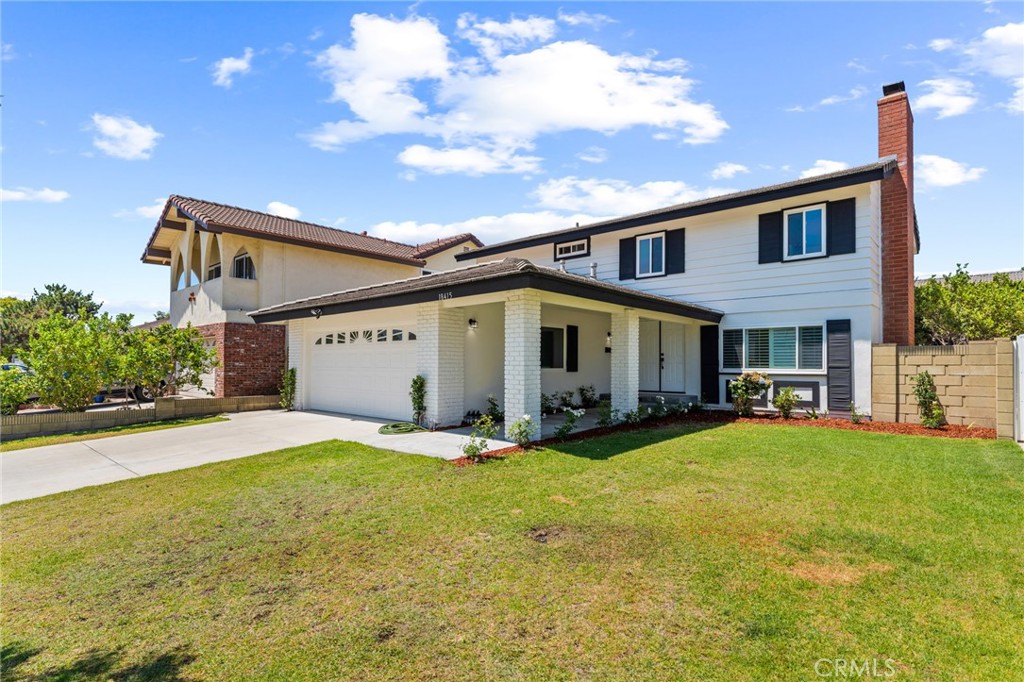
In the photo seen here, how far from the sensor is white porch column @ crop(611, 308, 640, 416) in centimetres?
1136

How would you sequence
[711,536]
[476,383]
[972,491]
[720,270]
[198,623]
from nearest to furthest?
1. [198,623]
2. [711,536]
3. [972,491]
4. [476,383]
5. [720,270]

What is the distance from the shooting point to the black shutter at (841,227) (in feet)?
37.9

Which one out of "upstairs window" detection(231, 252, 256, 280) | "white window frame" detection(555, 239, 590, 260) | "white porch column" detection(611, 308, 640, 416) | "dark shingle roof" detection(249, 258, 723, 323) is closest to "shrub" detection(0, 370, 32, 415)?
"dark shingle roof" detection(249, 258, 723, 323)

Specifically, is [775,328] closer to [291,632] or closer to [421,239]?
[291,632]

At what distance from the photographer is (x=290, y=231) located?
19188 millimetres

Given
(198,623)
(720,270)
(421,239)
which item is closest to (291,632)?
(198,623)

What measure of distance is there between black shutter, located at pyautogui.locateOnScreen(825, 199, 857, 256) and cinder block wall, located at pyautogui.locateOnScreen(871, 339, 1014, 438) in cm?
246

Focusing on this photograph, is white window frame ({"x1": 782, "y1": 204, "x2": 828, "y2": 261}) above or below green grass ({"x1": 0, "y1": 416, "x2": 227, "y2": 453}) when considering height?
above

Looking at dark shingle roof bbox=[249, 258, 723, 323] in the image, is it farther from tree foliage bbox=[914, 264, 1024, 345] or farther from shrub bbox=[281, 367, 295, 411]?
tree foliage bbox=[914, 264, 1024, 345]

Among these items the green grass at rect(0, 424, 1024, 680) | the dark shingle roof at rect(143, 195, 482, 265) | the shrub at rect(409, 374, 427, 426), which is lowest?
the green grass at rect(0, 424, 1024, 680)

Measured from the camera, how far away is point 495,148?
13.3 m

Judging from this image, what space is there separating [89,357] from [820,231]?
18.5m

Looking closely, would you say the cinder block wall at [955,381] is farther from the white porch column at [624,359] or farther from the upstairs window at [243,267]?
the upstairs window at [243,267]

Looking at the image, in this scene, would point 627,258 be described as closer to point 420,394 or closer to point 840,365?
point 840,365
